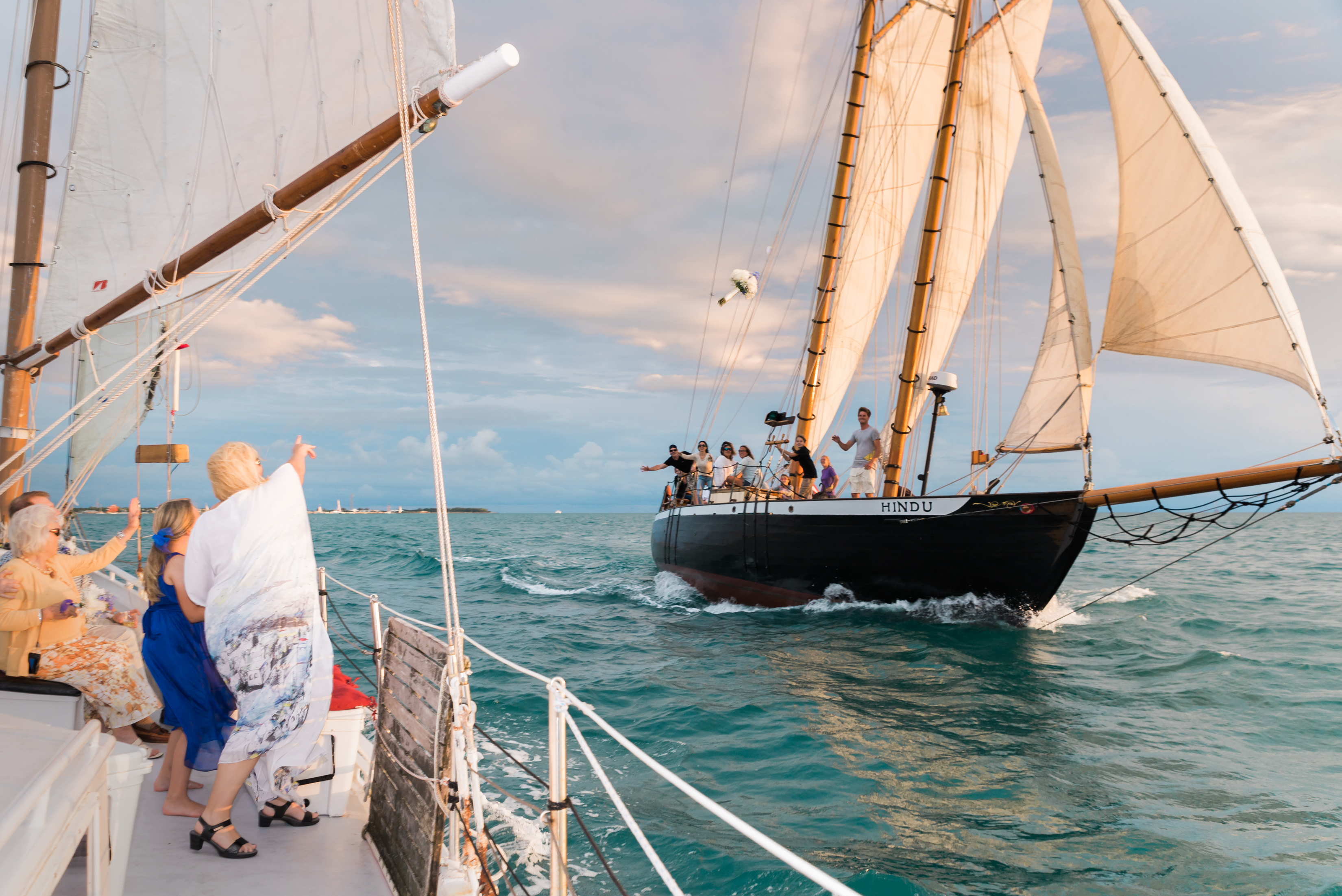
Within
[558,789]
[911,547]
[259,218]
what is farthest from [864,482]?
[558,789]

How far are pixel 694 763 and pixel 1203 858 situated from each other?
4.01m

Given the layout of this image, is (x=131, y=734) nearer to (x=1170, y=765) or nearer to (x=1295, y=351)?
(x=1170, y=765)

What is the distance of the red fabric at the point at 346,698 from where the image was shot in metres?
3.84

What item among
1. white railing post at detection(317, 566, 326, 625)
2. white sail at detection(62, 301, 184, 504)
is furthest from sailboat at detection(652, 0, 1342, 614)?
white sail at detection(62, 301, 184, 504)

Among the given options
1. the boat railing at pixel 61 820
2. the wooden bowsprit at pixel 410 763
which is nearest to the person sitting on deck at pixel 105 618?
the wooden bowsprit at pixel 410 763

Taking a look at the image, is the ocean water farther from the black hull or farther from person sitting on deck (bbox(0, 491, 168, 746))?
person sitting on deck (bbox(0, 491, 168, 746))

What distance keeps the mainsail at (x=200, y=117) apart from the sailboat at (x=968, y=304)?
34.5ft

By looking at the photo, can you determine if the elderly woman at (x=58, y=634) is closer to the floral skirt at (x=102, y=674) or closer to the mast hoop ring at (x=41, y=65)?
the floral skirt at (x=102, y=674)

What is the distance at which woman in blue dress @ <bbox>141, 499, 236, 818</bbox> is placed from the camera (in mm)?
3396

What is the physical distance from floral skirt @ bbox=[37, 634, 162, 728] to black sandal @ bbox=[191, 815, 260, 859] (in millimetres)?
1219

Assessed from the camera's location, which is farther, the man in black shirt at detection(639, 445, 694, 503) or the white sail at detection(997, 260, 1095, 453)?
the man in black shirt at detection(639, 445, 694, 503)

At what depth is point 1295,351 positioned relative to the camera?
8.79m

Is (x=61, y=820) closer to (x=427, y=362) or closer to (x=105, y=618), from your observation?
(x=427, y=362)

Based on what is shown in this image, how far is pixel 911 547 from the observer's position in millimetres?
13570
